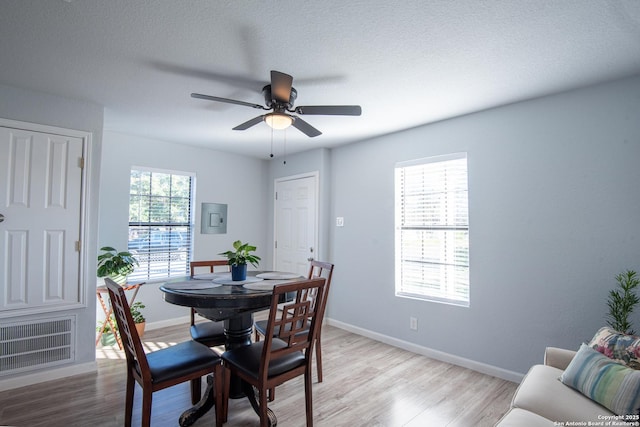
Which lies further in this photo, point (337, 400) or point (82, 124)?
point (82, 124)

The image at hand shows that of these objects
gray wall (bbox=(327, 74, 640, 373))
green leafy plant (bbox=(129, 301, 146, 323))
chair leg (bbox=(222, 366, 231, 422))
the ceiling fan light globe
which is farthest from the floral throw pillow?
green leafy plant (bbox=(129, 301, 146, 323))

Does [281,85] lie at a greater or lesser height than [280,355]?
greater

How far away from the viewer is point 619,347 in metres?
1.75

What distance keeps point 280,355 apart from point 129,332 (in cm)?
84

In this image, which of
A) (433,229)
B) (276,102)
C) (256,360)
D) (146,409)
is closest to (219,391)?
(256,360)

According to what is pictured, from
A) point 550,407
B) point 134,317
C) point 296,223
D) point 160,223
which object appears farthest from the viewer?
point 296,223

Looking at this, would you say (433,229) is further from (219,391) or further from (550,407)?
(219,391)

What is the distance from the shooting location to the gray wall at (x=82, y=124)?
106 inches

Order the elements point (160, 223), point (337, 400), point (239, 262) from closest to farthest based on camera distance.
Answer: point (337, 400), point (239, 262), point (160, 223)

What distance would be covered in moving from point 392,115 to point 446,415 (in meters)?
2.54

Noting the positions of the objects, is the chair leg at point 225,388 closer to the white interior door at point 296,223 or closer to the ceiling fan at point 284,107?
the ceiling fan at point 284,107

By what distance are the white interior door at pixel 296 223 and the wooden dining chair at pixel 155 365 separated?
2574 mm

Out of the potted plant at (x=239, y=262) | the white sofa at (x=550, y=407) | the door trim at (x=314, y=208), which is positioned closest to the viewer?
the white sofa at (x=550, y=407)

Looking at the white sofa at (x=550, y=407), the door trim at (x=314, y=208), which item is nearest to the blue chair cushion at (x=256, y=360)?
the white sofa at (x=550, y=407)
